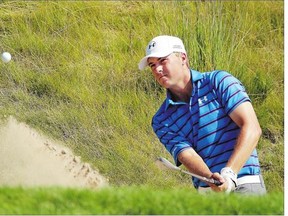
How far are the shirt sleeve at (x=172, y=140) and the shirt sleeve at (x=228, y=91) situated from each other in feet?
1.06

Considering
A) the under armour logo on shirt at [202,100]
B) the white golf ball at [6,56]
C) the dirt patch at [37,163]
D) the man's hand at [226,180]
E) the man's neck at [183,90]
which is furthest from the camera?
the white golf ball at [6,56]

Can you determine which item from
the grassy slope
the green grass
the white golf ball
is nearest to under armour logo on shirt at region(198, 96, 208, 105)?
the green grass

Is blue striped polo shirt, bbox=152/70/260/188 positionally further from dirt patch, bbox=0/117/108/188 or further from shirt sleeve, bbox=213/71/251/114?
dirt patch, bbox=0/117/108/188

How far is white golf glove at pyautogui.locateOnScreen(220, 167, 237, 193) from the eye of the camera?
4.63 meters

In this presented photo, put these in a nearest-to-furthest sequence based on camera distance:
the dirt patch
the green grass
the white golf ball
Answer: the green grass, the dirt patch, the white golf ball

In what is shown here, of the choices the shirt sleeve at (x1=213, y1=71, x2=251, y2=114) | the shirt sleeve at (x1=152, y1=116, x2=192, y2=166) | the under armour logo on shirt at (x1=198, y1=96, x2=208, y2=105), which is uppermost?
the shirt sleeve at (x1=213, y1=71, x2=251, y2=114)

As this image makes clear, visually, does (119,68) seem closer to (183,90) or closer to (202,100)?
(183,90)

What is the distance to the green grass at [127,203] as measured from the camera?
3734 millimetres

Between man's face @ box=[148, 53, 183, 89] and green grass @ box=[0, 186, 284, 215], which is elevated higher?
green grass @ box=[0, 186, 284, 215]

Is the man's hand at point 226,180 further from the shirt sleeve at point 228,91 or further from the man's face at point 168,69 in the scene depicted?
the man's face at point 168,69

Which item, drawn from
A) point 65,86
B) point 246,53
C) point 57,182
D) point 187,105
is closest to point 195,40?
point 246,53

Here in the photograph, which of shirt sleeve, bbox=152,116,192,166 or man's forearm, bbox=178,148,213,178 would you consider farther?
shirt sleeve, bbox=152,116,192,166

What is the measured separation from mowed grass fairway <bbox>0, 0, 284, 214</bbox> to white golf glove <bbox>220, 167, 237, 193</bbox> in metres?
2.31

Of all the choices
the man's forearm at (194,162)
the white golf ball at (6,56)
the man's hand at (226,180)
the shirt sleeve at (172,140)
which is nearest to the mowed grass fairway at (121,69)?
the white golf ball at (6,56)
